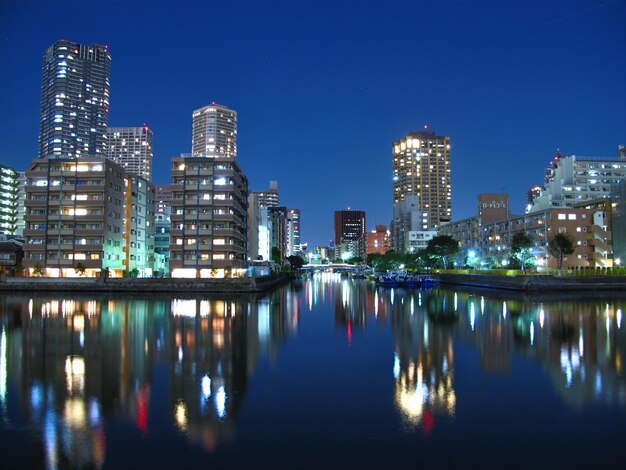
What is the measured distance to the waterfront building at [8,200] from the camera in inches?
5896

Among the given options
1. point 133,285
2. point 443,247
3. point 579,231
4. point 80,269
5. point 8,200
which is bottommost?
point 133,285

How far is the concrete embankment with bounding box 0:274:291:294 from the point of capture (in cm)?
7000

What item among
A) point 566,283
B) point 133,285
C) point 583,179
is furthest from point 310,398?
point 583,179

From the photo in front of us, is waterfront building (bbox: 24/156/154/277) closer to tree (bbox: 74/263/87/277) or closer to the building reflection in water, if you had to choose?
tree (bbox: 74/263/87/277)

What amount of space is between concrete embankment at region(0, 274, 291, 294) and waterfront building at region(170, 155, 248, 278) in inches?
523

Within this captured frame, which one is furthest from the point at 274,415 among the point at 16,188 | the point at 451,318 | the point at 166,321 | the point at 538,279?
the point at 16,188

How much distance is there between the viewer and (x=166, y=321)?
112ft

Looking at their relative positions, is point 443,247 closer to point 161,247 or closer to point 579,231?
point 579,231

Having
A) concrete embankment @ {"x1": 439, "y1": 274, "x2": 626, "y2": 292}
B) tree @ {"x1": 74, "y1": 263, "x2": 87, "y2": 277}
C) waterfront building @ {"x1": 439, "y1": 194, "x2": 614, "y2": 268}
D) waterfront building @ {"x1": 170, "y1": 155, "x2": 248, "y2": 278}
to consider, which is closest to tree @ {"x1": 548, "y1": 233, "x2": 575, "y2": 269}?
waterfront building @ {"x1": 439, "y1": 194, "x2": 614, "y2": 268}

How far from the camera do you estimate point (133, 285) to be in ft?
236

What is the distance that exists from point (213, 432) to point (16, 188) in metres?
174

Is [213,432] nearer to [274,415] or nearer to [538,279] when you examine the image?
[274,415]

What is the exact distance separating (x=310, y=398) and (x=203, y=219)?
72790 millimetres

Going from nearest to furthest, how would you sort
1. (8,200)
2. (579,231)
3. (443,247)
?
(579,231)
(443,247)
(8,200)
